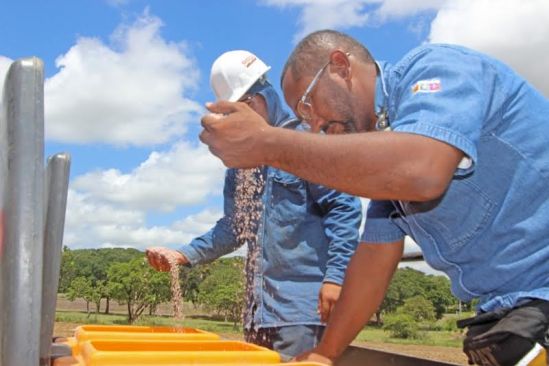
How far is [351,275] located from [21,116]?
1.46m

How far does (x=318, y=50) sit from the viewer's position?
77.6 inches

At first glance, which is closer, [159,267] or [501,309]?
[501,309]

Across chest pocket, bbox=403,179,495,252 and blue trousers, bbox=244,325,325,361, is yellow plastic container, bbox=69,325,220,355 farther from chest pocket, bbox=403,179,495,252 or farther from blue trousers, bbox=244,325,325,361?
blue trousers, bbox=244,325,325,361

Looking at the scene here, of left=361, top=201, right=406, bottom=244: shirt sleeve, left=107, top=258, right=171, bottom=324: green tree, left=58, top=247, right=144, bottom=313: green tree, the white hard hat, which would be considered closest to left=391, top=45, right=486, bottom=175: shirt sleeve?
left=361, top=201, right=406, bottom=244: shirt sleeve

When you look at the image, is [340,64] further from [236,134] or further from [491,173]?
[491,173]

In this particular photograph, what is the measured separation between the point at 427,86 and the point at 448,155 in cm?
18

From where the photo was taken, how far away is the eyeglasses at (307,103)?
194 cm

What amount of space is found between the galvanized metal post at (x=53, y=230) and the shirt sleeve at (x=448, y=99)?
74 cm

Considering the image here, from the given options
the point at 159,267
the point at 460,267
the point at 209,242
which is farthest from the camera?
the point at 209,242

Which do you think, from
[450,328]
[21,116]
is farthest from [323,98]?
[450,328]

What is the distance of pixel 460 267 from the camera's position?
6.02ft

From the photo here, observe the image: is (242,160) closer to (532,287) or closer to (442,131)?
(442,131)

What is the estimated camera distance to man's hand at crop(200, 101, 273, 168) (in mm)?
1676

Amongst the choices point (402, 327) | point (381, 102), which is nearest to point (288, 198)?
point (381, 102)
